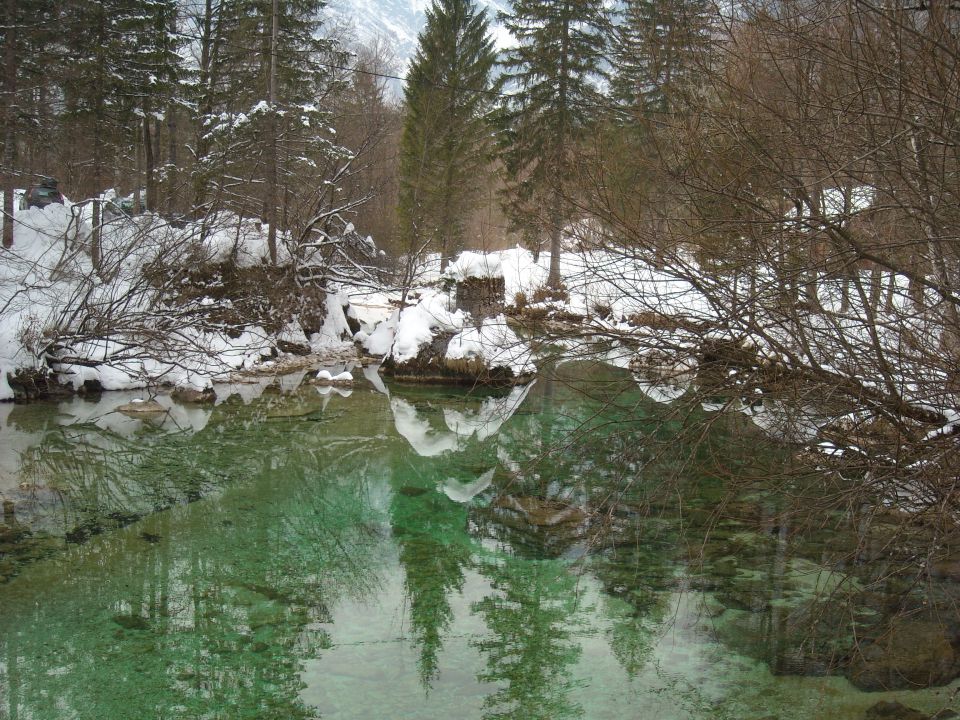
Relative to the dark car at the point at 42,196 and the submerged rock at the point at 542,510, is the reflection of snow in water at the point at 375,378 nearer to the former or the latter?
the submerged rock at the point at 542,510

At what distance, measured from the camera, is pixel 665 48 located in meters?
4.95

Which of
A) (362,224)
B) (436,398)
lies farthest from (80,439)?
(362,224)

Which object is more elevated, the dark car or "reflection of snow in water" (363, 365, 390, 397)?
the dark car

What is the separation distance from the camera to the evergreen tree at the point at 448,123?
26.8m

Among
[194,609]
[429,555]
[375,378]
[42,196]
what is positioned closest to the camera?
[194,609]

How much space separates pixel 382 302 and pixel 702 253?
22.3 meters

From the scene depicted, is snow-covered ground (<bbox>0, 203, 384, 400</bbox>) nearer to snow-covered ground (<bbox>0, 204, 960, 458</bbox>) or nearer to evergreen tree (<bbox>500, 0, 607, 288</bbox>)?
snow-covered ground (<bbox>0, 204, 960, 458</bbox>)

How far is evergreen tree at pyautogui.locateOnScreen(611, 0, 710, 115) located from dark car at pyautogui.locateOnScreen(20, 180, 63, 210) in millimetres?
18044

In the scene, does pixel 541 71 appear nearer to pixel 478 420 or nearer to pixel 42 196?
pixel 42 196

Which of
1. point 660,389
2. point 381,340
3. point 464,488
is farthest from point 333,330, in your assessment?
point 660,389

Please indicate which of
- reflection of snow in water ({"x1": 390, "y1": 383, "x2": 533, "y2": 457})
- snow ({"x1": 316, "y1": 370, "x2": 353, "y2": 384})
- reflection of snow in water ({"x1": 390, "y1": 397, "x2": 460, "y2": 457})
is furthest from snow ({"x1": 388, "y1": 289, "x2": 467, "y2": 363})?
reflection of snow in water ({"x1": 390, "y1": 397, "x2": 460, "y2": 457})

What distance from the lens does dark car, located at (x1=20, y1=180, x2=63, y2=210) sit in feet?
63.9

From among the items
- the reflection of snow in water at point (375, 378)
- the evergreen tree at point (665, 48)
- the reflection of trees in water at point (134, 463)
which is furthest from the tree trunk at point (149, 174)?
the evergreen tree at point (665, 48)

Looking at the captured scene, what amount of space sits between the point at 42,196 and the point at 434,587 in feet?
62.6
